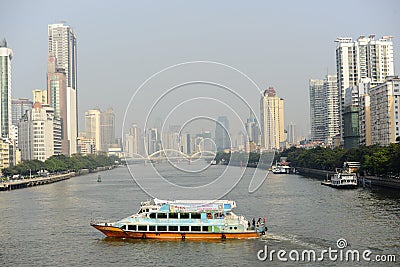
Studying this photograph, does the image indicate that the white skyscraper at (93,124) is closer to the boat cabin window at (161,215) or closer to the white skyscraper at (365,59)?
the white skyscraper at (365,59)

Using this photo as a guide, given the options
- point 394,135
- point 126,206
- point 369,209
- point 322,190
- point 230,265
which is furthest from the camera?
point 394,135

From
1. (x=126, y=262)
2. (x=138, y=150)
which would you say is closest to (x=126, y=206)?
(x=126, y=262)

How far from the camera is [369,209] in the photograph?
17.4m

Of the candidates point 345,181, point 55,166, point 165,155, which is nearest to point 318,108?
point 55,166

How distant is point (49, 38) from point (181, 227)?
3538 inches

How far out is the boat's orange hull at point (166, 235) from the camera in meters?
12.9

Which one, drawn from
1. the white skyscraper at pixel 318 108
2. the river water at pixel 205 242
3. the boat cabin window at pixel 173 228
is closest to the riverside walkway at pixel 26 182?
the river water at pixel 205 242

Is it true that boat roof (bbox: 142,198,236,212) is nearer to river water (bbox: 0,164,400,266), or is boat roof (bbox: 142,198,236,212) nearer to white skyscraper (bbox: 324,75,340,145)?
river water (bbox: 0,164,400,266)

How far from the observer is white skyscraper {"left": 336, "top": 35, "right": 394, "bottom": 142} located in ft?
158

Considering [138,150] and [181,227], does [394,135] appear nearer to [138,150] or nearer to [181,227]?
[138,150]

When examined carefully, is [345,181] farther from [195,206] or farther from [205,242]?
[205,242]

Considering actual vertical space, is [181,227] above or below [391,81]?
below

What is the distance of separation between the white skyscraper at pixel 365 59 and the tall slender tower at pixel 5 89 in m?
32.9

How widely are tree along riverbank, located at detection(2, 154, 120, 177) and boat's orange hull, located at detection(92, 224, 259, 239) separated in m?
29.0
